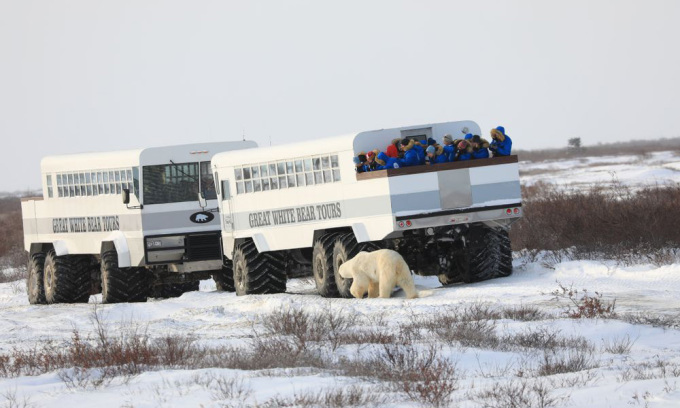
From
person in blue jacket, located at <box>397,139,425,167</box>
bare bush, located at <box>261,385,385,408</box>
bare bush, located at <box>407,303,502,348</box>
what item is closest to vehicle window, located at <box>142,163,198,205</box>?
person in blue jacket, located at <box>397,139,425,167</box>

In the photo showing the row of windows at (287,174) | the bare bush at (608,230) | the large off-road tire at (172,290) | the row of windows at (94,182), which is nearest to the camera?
the row of windows at (287,174)

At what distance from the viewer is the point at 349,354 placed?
1322cm

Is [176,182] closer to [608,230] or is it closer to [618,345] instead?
[608,230]

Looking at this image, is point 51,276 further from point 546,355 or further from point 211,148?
point 546,355

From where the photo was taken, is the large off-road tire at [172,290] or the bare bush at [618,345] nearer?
the bare bush at [618,345]

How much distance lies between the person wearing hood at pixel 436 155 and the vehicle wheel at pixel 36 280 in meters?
10.9

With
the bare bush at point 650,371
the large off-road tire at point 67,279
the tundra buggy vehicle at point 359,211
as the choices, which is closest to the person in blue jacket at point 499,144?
the tundra buggy vehicle at point 359,211

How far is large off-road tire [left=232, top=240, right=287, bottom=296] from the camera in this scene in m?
23.5

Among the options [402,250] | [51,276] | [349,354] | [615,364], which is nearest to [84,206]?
[51,276]

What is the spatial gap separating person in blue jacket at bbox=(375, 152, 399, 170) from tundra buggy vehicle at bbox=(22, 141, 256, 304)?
591cm

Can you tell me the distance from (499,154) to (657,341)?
320 inches

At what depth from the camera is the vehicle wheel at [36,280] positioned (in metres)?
28.2

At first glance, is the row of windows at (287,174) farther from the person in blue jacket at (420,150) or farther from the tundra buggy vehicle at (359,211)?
the person in blue jacket at (420,150)

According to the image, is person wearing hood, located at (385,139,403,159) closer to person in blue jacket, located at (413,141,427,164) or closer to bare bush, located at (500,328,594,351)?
person in blue jacket, located at (413,141,427,164)
